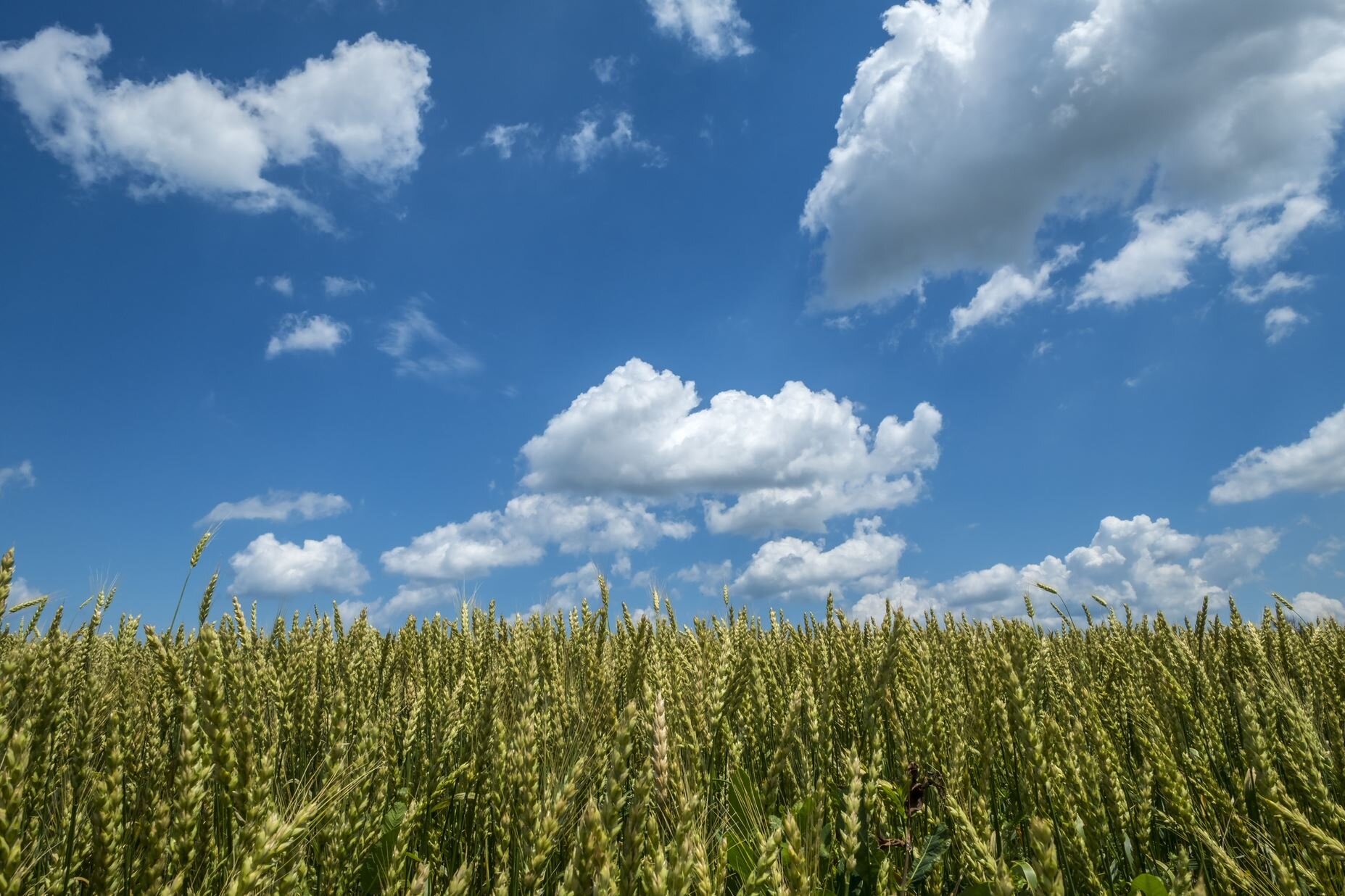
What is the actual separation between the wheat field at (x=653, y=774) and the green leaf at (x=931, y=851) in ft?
0.04

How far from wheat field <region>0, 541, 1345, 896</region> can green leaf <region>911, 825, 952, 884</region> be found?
0.04 ft

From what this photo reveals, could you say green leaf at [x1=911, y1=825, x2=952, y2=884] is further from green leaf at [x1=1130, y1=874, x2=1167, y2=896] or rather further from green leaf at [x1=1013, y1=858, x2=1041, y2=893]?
green leaf at [x1=1130, y1=874, x2=1167, y2=896]

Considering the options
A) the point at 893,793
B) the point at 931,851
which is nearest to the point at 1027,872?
the point at 931,851

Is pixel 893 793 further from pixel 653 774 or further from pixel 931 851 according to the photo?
pixel 653 774

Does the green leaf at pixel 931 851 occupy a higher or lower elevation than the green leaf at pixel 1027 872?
higher

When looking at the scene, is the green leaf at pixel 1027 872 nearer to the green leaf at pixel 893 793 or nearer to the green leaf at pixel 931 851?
the green leaf at pixel 931 851

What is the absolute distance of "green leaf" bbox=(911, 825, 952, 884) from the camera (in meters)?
1.98

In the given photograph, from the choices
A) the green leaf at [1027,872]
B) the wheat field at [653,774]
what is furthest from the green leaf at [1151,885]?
the green leaf at [1027,872]

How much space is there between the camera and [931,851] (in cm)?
204

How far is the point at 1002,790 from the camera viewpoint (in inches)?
131

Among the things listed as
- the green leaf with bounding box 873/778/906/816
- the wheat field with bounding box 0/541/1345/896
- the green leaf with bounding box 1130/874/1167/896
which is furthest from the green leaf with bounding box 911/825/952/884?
the green leaf with bounding box 1130/874/1167/896

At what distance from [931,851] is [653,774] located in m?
1.01

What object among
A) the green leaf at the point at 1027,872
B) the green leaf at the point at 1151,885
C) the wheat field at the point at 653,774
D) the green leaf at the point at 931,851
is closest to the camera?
the wheat field at the point at 653,774

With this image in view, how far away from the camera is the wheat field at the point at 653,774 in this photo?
1386 mm
